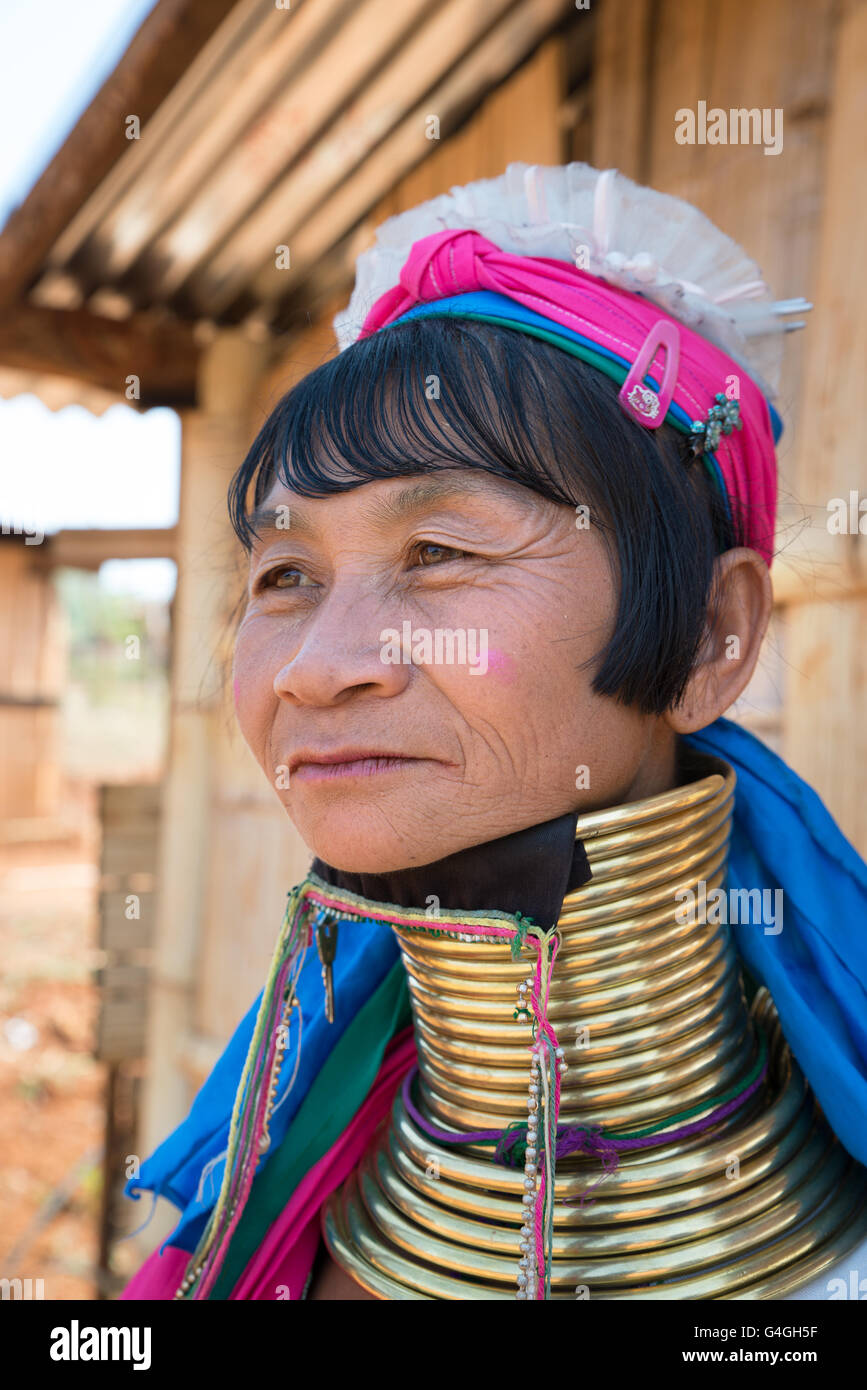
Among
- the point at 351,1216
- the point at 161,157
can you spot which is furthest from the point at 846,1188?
the point at 161,157

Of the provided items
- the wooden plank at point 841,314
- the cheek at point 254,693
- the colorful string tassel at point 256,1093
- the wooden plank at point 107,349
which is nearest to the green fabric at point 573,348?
the cheek at point 254,693

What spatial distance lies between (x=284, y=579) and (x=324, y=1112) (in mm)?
813

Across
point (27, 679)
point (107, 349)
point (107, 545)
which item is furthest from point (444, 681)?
point (27, 679)

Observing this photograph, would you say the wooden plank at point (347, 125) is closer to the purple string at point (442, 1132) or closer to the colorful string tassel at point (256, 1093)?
the colorful string tassel at point (256, 1093)

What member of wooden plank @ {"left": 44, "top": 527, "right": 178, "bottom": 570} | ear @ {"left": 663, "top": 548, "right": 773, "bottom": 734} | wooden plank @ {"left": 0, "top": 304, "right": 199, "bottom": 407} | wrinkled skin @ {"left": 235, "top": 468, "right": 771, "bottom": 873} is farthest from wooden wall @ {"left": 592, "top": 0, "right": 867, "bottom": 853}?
wooden plank @ {"left": 44, "top": 527, "right": 178, "bottom": 570}

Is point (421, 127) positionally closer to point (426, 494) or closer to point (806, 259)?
point (806, 259)

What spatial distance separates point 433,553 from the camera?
4.32ft

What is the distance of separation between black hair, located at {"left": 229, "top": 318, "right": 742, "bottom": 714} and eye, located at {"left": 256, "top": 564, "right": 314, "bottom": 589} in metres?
0.12

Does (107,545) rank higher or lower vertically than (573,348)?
higher

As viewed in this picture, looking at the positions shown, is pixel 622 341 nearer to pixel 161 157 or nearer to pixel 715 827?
pixel 715 827

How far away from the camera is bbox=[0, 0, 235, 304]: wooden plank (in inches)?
104

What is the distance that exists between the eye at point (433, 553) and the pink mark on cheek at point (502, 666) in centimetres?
14

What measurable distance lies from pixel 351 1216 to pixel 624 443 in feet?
3.63

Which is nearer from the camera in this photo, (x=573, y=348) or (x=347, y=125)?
(x=573, y=348)
